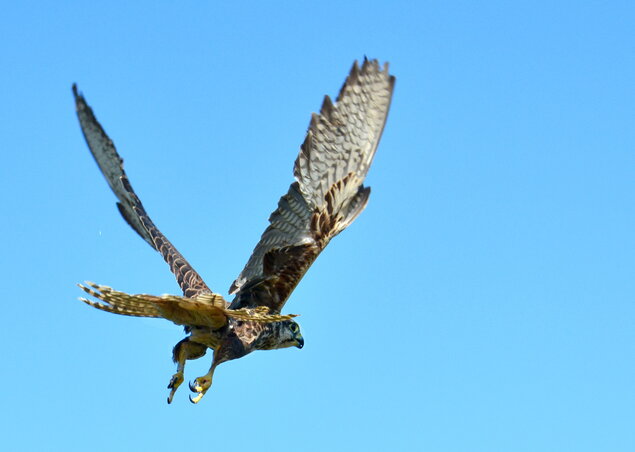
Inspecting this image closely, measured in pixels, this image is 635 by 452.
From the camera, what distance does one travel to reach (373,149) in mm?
12383

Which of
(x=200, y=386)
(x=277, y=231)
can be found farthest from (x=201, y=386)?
(x=277, y=231)

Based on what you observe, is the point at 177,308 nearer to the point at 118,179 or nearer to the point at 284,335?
the point at 284,335

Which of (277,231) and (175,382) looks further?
(277,231)

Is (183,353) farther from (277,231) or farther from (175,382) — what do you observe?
(277,231)

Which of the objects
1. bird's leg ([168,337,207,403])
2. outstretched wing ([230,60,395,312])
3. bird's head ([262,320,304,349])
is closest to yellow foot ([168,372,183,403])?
bird's leg ([168,337,207,403])

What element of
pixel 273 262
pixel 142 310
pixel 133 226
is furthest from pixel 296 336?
pixel 133 226

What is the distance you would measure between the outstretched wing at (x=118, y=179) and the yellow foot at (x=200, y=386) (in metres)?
1.79

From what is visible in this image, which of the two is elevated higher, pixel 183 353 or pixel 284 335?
pixel 284 335

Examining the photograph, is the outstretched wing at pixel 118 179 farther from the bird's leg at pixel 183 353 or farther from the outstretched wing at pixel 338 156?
the bird's leg at pixel 183 353

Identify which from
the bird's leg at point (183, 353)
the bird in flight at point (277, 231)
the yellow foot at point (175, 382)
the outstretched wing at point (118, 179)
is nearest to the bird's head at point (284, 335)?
the bird in flight at point (277, 231)

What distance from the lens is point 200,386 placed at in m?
10.8

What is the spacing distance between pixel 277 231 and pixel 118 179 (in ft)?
6.18

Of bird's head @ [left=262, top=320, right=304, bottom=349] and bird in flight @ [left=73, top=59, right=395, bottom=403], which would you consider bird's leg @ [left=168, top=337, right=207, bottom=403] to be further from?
bird's head @ [left=262, top=320, right=304, bottom=349]

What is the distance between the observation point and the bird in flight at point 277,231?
1080 cm
